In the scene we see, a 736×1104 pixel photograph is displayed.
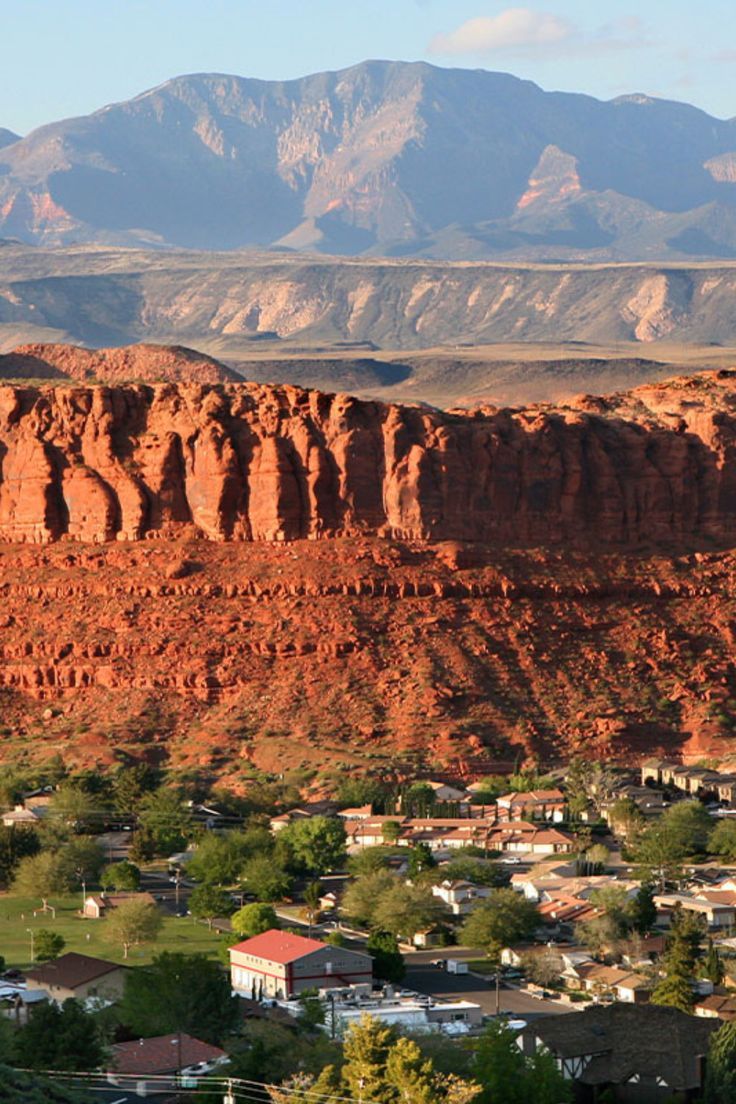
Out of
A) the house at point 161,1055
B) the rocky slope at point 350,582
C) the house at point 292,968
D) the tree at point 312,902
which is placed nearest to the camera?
the house at point 161,1055

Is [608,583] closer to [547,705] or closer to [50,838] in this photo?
[547,705]

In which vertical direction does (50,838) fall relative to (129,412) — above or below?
below

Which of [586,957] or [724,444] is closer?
[586,957]

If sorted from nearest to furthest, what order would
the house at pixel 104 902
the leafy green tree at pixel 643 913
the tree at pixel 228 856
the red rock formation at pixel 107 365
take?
1. the leafy green tree at pixel 643 913
2. the house at pixel 104 902
3. the tree at pixel 228 856
4. the red rock formation at pixel 107 365

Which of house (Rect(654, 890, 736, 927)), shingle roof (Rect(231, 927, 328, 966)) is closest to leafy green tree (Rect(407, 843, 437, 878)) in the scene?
house (Rect(654, 890, 736, 927))

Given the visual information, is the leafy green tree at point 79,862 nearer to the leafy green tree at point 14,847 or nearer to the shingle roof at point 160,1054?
the leafy green tree at point 14,847

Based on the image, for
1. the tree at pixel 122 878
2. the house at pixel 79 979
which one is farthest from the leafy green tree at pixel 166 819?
the house at pixel 79 979

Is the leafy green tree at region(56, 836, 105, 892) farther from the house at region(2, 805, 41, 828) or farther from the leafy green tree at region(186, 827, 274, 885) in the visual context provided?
the house at region(2, 805, 41, 828)

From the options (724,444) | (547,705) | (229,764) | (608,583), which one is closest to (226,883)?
(229,764)

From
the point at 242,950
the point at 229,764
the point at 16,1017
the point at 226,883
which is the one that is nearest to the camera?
the point at 16,1017
